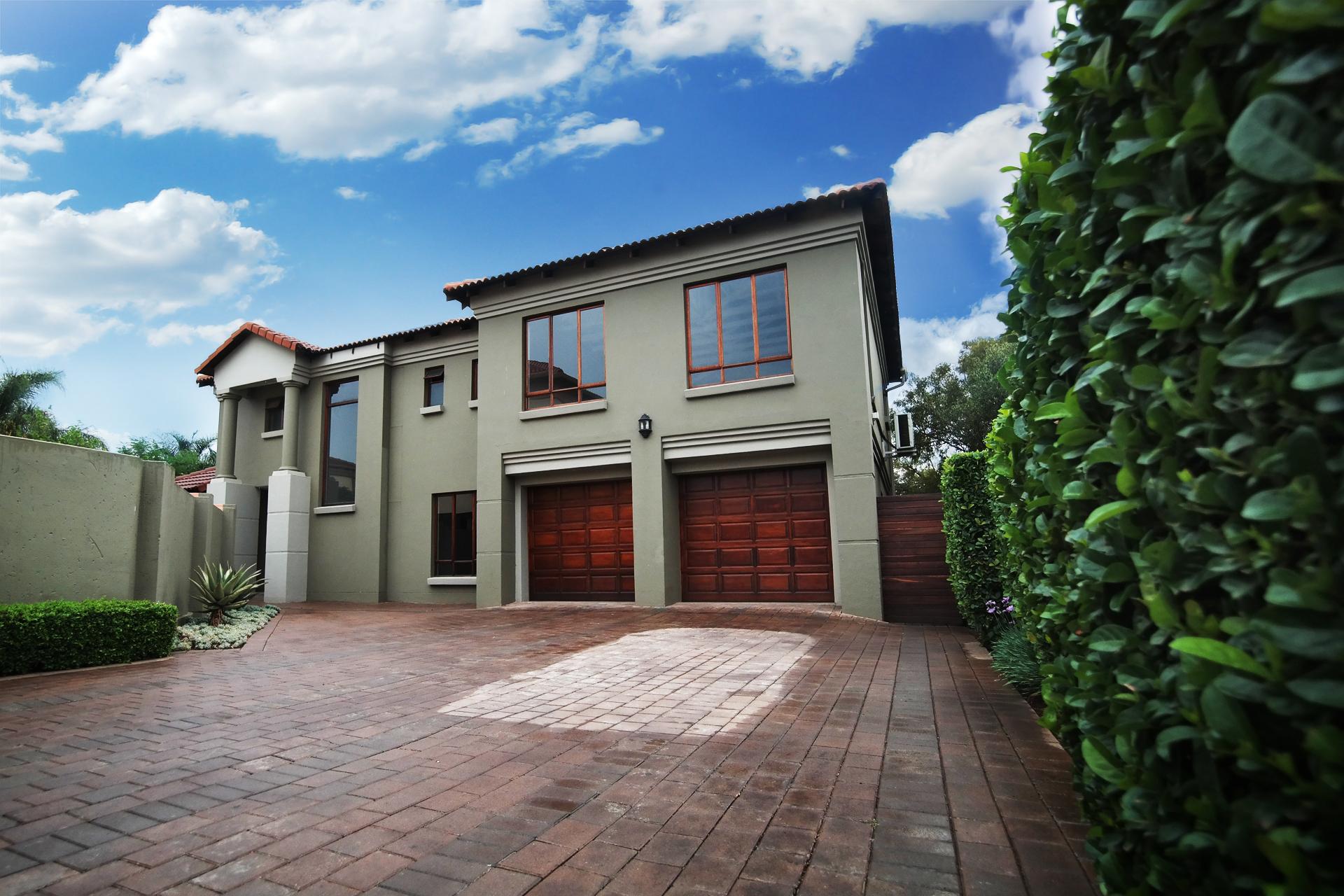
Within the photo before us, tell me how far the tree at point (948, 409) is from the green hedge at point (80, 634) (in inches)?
1019

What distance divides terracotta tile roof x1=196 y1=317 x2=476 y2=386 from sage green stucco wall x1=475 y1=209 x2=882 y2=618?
6.35ft

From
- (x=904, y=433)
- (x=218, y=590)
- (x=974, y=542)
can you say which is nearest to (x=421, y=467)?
(x=218, y=590)

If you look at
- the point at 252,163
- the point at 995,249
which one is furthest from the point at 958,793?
the point at 252,163

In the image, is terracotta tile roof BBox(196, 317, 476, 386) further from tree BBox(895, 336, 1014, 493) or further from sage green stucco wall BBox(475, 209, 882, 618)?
tree BBox(895, 336, 1014, 493)

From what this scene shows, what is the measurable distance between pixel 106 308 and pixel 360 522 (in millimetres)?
35038

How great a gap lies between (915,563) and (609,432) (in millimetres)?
6215

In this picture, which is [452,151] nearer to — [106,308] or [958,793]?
[958,793]

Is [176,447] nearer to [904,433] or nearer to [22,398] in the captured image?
[22,398]

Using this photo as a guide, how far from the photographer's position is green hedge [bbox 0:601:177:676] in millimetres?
6961

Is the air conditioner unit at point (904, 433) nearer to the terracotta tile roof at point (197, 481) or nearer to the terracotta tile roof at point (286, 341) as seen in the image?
the terracotta tile roof at point (286, 341)

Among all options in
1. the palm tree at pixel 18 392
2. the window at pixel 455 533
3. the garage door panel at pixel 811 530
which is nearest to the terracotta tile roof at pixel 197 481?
the palm tree at pixel 18 392

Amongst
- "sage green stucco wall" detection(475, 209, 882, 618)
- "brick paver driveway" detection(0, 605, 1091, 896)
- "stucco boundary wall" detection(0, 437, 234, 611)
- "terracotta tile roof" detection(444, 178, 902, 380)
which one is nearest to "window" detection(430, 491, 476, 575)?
"sage green stucco wall" detection(475, 209, 882, 618)

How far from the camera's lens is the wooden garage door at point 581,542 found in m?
13.2

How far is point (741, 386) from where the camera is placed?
38.6ft
